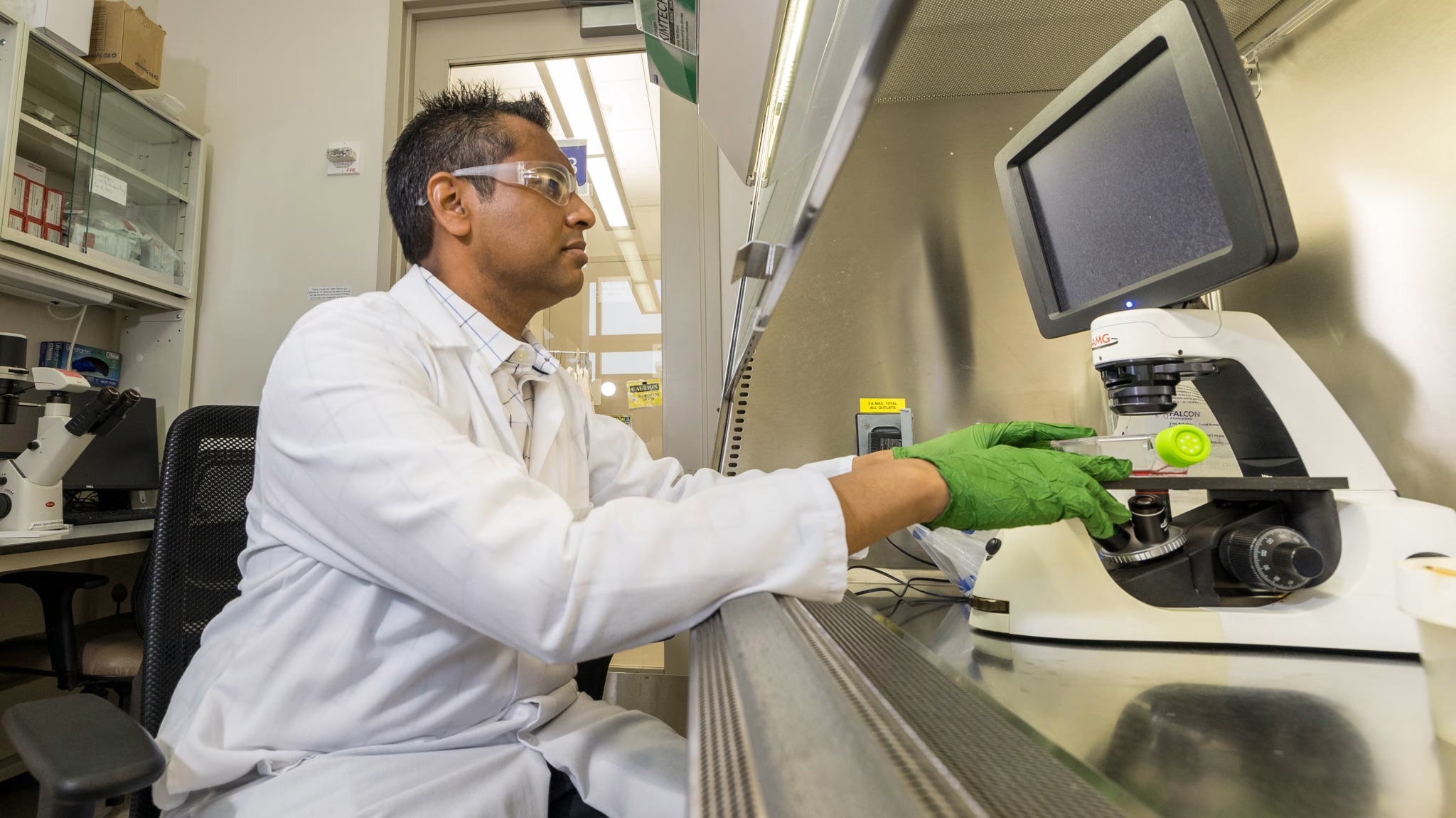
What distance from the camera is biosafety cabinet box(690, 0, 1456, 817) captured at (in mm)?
307

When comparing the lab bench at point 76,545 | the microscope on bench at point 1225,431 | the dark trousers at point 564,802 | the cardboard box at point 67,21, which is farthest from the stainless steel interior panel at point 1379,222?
the cardboard box at point 67,21

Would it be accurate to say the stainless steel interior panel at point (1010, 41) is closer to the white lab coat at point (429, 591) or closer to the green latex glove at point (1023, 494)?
the green latex glove at point (1023, 494)

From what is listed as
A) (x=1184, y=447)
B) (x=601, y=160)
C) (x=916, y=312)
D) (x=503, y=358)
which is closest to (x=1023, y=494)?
(x=1184, y=447)

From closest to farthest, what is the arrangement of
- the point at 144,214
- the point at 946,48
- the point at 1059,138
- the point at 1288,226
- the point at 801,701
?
the point at 801,701 → the point at 1288,226 → the point at 1059,138 → the point at 946,48 → the point at 144,214

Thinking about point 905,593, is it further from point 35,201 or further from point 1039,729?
point 35,201

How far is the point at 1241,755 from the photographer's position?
16.0 inches

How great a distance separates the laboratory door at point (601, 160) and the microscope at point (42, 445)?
1.23m

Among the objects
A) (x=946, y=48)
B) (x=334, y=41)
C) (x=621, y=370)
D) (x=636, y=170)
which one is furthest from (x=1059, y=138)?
(x=334, y=41)

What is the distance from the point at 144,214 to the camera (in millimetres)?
2404

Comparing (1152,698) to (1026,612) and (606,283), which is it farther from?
(606,283)

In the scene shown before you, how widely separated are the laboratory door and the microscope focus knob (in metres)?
1.79

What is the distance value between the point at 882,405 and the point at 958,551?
524mm

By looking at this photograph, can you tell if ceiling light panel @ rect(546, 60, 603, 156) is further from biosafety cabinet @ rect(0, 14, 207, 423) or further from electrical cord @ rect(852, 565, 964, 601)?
electrical cord @ rect(852, 565, 964, 601)

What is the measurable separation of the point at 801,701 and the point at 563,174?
3.61 ft
